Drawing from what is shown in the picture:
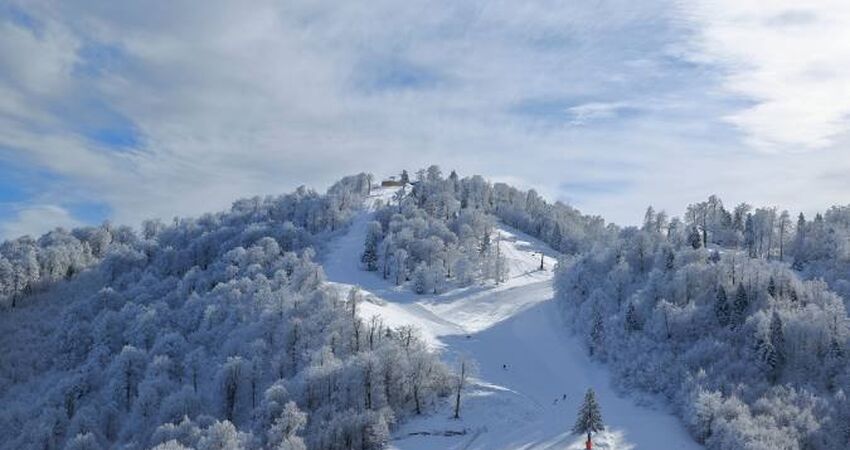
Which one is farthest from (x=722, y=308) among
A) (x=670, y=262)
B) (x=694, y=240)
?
(x=694, y=240)

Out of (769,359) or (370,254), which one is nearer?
(769,359)

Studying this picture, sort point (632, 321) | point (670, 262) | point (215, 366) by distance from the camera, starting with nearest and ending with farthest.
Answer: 1. point (215, 366)
2. point (632, 321)
3. point (670, 262)

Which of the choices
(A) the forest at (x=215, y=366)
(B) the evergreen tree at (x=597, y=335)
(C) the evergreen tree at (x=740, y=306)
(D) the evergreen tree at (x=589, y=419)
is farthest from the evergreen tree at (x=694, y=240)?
(D) the evergreen tree at (x=589, y=419)

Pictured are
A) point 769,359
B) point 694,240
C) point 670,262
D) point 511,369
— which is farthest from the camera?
point 694,240

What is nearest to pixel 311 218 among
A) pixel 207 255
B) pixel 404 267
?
pixel 207 255

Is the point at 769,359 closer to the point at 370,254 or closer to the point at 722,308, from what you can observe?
the point at 722,308

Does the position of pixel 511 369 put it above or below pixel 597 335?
below

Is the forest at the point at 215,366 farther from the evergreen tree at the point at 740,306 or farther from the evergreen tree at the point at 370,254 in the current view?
the evergreen tree at the point at 740,306
